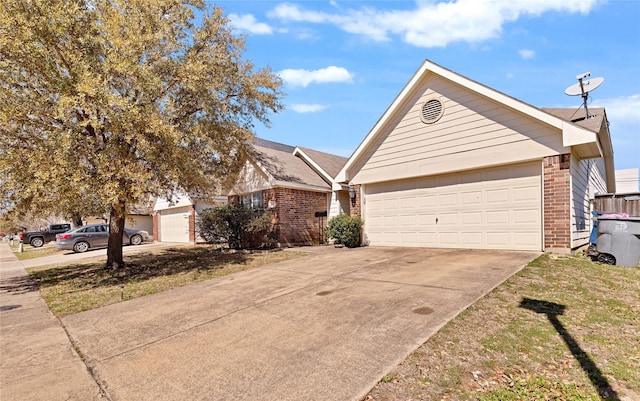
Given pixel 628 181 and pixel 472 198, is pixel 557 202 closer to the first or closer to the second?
pixel 472 198

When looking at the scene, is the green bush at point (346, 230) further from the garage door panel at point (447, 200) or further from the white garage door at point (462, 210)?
the garage door panel at point (447, 200)

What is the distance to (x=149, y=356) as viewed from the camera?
12.3 ft

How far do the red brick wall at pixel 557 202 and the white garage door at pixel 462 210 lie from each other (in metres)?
0.22

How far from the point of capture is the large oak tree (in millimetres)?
6941

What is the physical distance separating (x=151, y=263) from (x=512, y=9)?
43.3ft

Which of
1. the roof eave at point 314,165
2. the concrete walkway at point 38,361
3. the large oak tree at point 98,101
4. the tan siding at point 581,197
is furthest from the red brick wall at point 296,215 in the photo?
the tan siding at point 581,197

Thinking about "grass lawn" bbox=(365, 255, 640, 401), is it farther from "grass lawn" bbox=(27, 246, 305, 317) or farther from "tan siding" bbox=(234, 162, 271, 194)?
"tan siding" bbox=(234, 162, 271, 194)

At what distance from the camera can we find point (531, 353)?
3297 millimetres

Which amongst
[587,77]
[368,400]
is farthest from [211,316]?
[587,77]

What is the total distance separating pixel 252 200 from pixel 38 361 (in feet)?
37.9

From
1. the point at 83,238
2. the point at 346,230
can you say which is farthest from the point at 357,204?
the point at 83,238


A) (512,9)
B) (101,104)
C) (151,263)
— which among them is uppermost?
(512,9)

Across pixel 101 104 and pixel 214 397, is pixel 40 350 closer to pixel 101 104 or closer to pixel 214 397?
pixel 214 397

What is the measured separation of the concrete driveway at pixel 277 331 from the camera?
9.89 feet
